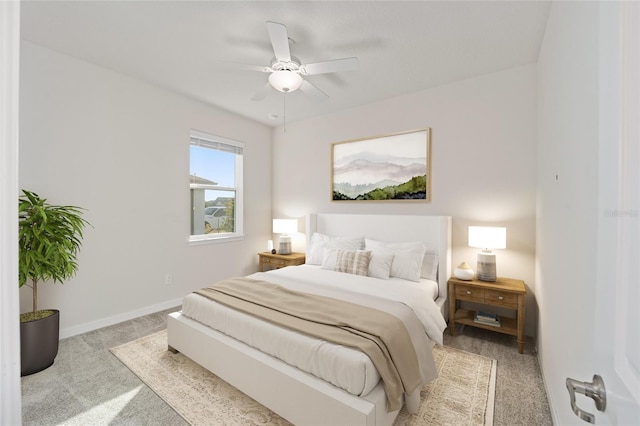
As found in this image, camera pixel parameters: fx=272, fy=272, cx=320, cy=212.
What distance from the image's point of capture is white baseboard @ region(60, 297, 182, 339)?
8.82 ft

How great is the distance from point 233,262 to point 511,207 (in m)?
3.74

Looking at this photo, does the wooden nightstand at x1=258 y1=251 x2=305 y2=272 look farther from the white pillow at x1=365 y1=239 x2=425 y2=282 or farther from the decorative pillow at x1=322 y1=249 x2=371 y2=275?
the white pillow at x1=365 y1=239 x2=425 y2=282

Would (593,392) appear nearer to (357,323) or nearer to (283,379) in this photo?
(357,323)

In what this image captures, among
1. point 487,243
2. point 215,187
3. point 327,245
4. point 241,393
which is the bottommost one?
point 241,393

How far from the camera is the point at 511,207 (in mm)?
2834

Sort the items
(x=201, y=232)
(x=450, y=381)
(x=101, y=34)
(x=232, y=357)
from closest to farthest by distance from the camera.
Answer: (x=232, y=357), (x=450, y=381), (x=101, y=34), (x=201, y=232)

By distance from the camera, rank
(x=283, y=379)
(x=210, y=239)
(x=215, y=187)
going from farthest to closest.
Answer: (x=215, y=187), (x=210, y=239), (x=283, y=379)

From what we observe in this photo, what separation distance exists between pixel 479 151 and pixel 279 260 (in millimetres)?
3004

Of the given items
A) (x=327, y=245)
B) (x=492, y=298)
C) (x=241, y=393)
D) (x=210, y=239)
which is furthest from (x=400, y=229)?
(x=210, y=239)

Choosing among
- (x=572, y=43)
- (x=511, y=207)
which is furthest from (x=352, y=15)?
(x=511, y=207)

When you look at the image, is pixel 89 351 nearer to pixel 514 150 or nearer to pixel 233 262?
pixel 233 262

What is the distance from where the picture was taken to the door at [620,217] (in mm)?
458

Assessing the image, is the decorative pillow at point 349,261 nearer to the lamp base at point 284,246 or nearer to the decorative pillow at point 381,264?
the decorative pillow at point 381,264

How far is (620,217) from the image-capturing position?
50 centimetres
